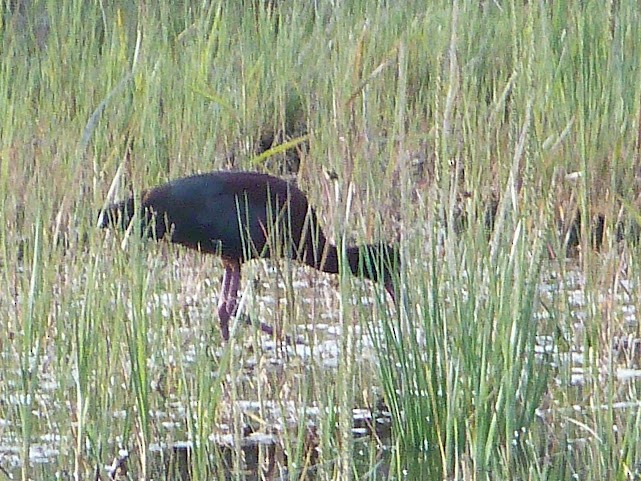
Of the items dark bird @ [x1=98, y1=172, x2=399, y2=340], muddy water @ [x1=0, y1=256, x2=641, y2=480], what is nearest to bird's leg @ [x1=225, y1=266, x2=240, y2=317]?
dark bird @ [x1=98, y1=172, x2=399, y2=340]

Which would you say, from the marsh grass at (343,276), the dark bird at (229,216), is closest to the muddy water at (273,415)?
the marsh grass at (343,276)

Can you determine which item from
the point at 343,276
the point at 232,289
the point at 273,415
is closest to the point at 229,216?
the point at 232,289

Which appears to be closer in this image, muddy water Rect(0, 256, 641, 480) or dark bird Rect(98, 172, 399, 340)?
muddy water Rect(0, 256, 641, 480)

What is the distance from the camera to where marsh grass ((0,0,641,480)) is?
1.73 m

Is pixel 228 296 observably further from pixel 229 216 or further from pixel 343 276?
pixel 343 276

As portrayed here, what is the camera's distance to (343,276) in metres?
1.64

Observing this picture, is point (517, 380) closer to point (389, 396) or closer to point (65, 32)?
point (389, 396)

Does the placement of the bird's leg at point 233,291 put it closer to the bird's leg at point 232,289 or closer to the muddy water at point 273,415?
the bird's leg at point 232,289

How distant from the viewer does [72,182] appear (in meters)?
2.45

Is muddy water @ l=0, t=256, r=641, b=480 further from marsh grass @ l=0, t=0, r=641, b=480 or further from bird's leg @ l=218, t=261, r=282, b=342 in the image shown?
bird's leg @ l=218, t=261, r=282, b=342

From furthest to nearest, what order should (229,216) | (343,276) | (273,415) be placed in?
(229,216)
(273,415)
(343,276)

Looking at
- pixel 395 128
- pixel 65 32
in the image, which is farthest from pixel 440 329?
pixel 65 32

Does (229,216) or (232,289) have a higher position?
(229,216)

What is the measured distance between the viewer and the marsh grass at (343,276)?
173cm
